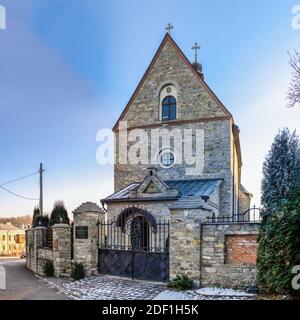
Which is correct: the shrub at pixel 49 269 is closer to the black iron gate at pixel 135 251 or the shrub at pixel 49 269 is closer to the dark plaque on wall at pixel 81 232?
the dark plaque on wall at pixel 81 232

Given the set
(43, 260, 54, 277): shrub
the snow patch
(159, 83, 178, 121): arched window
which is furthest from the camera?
(159, 83, 178, 121): arched window

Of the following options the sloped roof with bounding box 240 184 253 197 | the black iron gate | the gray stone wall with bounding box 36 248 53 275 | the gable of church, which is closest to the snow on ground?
the black iron gate

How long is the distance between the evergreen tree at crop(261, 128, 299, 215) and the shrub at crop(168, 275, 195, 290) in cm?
405

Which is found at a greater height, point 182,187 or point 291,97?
point 291,97

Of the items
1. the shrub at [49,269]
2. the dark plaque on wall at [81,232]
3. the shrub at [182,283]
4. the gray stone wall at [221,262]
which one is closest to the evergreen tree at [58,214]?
the shrub at [49,269]

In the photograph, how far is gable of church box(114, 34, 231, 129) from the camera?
17.2 meters

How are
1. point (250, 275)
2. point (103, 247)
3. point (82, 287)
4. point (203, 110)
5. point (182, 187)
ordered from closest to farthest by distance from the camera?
point (250, 275) < point (82, 287) < point (103, 247) < point (182, 187) < point (203, 110)

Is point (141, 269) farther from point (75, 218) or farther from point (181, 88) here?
point (181, 88)

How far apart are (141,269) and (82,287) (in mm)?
1801

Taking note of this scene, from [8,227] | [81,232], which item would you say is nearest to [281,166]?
[81,232]

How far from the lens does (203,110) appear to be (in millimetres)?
17141


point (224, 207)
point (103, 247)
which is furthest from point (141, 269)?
point (224, 207)

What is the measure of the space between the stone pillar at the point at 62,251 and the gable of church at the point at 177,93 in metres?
7.96

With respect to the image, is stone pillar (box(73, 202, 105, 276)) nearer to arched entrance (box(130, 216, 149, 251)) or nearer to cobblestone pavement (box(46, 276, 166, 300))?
cobblestone pavement (box(46, 276, 166, 300))
